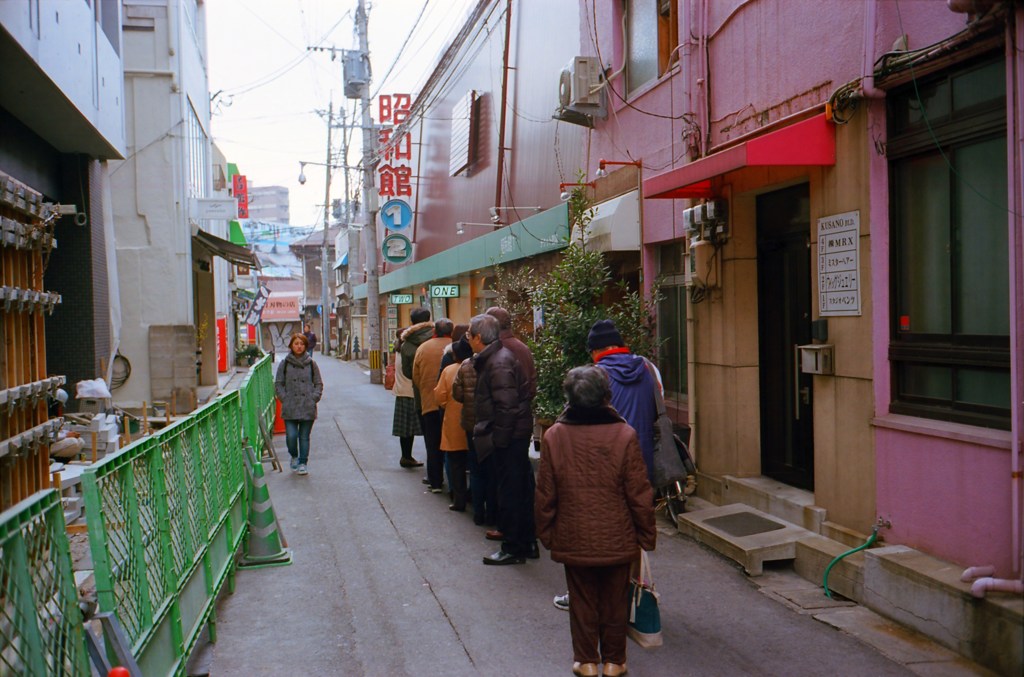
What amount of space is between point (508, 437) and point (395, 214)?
65.1ft

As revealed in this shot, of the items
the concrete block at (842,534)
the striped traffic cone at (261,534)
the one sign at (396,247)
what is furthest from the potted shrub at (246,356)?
the concrete block at (842,534)

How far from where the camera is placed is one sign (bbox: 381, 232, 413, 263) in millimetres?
26266

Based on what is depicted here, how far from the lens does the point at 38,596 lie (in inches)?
117

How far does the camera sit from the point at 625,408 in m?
5.85

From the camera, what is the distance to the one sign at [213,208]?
20562 millimetres

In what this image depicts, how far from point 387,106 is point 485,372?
2618 cm

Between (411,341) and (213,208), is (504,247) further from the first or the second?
(213,208)

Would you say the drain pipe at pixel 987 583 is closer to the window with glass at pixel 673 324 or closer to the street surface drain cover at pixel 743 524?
the street surface drain cover at pixel 743 524

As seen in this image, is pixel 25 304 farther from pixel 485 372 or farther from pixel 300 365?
pixel 300 365

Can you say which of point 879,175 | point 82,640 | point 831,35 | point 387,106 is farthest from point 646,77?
point 387,106

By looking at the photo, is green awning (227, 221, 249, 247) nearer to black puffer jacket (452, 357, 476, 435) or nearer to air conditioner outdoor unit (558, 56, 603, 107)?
air conditioner outdoor unit (558, 56, 603, 107)

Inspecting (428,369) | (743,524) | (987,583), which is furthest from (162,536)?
(428,369)

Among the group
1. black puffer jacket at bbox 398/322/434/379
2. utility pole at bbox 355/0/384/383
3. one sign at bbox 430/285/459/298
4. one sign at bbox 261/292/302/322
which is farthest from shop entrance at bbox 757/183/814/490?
one sign at bbox 261/292/302/322

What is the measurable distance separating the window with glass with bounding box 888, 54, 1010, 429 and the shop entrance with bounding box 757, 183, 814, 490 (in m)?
1.69
